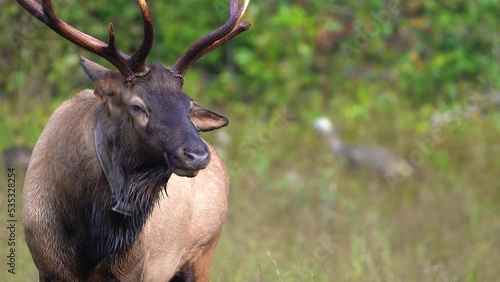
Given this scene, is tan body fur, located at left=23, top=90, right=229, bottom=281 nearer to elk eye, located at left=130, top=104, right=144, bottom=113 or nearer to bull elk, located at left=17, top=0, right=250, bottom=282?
bull elk, located at left=17, top=0, right=250, bottom=282

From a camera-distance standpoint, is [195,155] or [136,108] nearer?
[195,155]

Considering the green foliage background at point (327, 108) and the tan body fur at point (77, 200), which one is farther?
the green foliage background at point (327, 108)

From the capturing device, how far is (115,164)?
516 centimetres

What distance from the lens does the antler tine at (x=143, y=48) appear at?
508cm

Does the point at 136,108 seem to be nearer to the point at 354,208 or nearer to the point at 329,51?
the point at 354,208

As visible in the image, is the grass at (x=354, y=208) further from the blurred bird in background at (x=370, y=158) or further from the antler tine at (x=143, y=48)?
the antler tine at (x=143, y=48)

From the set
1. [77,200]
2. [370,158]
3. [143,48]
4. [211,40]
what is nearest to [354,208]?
[370,158]

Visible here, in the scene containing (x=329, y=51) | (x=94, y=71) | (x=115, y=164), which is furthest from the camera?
(x=329, y=51)

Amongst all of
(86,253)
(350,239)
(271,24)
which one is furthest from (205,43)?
(271,24)

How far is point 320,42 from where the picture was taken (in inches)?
513

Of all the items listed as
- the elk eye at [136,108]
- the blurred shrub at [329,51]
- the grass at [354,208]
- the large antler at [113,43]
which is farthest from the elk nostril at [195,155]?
the blurred shrub at [329,51]

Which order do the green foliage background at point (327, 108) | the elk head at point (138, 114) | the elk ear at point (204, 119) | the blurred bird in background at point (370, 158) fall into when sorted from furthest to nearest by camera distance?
the blurred bird in background at point (370, 158), the green foliage background at point (327, 108), the elk ear at point (204, 119), the elk head at point (138, 114)

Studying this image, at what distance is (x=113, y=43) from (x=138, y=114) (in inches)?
14.3

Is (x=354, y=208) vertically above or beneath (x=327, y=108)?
above
